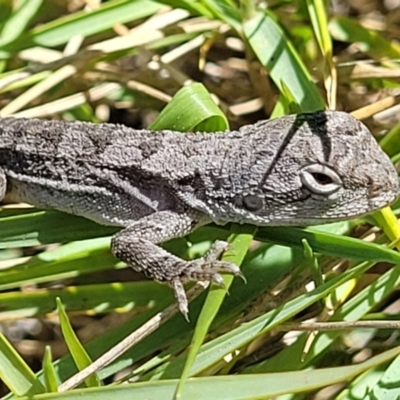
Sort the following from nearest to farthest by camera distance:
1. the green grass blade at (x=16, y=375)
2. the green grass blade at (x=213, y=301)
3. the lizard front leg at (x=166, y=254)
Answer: the green grass blade at (x=213, y=301), the green grass blade at (x=16, y=375), the lizard front leg at (x=166, y=254)

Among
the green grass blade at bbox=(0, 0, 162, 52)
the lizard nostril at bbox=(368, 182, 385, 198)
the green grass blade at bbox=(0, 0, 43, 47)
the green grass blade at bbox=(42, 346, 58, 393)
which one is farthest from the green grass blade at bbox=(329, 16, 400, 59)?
the green grass blade at bbox=(42, 346, 58, 393)

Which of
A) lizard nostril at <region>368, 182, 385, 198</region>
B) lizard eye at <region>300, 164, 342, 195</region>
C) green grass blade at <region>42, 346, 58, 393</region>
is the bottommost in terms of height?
green grass blade at <region>42, 346, 58, 393</region>

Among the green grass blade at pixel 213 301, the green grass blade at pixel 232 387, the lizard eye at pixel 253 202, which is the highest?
the lizard eye at pixel 253 202

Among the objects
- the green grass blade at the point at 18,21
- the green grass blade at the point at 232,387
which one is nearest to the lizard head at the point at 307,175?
the green grass blade at the point at 232,387

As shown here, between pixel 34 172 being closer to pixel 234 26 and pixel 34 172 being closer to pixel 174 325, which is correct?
pixel 174 325

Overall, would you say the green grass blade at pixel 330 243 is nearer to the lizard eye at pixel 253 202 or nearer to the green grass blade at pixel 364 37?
the lizard eye at pixel 253 202

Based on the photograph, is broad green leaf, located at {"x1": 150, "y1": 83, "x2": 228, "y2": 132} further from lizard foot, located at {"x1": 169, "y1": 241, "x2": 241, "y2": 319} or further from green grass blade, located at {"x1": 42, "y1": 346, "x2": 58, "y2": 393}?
green grass blade, located at {"x1": 42, "y1": 346, "x2": 58, "y2": 393}

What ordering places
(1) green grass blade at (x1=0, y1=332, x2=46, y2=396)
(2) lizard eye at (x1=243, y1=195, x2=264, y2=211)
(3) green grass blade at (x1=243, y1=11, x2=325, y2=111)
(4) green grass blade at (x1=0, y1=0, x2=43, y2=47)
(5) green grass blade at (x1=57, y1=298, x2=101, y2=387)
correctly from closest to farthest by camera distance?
(5) green grass blade at (x1=57, y1=298, x2=101, y2=387)
(1) green grass blade at (x1=0, y1=332, x2=46, y2=396)
(2) lizard eye at (x1=243, y1=195, x2=264, y2=211)
(3) green grass blade at (x1=243, y1=11, x2=325, y2=111)
(4) green grass blade at (x1=0, y1=0, x2=43, y2=47)

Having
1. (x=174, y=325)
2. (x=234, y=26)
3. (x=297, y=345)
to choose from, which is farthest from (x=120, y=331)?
(x=234, y=26)

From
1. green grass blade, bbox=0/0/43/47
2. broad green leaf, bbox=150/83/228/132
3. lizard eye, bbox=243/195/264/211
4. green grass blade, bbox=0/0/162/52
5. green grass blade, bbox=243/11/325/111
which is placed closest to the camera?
lizard eye, bbox=243/195/264/211
